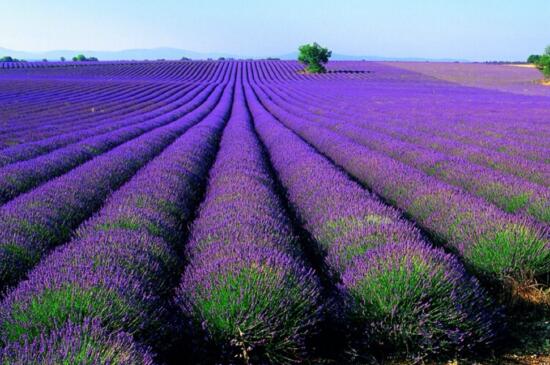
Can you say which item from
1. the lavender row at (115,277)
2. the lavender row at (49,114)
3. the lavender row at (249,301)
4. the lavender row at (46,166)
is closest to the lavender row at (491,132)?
the lavender row at (115,277)

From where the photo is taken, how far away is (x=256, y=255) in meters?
3.00

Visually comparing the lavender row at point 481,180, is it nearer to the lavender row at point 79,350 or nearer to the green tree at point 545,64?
the lavender row at point 79,350

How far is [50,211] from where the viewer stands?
4.36 m

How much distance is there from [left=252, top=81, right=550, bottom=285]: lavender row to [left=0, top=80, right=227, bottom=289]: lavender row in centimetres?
315

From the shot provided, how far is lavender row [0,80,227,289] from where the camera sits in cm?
341

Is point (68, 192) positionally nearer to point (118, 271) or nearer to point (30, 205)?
point (30, 205)

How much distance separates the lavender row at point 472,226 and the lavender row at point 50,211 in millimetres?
3153

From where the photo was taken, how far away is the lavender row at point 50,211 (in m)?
3.41

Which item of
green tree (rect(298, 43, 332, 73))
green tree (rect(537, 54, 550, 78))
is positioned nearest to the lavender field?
green tree (rect(537, 54, 550, 78))

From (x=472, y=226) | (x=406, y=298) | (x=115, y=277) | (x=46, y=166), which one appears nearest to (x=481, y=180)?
(x=472, y=226)

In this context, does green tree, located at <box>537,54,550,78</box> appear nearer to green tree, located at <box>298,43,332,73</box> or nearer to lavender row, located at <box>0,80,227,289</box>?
green tree, located at <box>298,43,332,73</box>

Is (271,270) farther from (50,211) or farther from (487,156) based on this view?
(487,156)

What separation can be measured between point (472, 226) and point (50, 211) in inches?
140

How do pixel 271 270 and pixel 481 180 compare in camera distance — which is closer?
pixel 271 270
